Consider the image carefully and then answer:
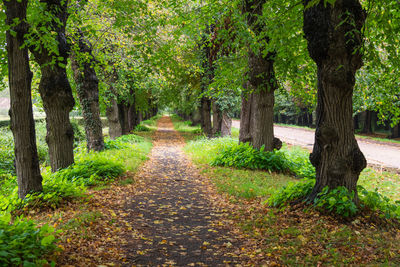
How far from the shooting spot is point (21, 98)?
17.1ft

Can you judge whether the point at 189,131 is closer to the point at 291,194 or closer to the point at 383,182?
the point at 383,182

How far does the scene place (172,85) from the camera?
23.6m

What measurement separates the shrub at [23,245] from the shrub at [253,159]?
7.53 meters

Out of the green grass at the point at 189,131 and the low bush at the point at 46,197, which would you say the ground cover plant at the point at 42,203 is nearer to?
the low bush at the point at 46,197

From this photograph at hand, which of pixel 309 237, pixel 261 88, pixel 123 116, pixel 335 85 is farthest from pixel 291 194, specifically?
pixel 123 116

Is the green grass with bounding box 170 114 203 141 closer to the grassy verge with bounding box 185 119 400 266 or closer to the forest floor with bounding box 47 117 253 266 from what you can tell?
the forest floor with bounding box 47 117 253 266

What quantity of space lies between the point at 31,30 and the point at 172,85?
737 inches

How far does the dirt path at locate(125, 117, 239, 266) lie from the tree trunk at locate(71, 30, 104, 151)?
3553 mm

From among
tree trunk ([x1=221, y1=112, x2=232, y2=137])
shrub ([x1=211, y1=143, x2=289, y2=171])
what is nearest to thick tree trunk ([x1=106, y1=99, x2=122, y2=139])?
tree trunk ([x1=221, y1=112, x2=232, y2=137])

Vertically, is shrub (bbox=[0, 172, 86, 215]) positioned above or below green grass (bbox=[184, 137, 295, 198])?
above

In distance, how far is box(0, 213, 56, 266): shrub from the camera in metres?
Result: 3.06

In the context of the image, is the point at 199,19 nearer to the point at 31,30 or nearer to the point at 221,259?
the point at 31,30

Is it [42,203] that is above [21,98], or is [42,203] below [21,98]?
below

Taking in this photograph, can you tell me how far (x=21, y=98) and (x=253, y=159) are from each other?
7452mm
